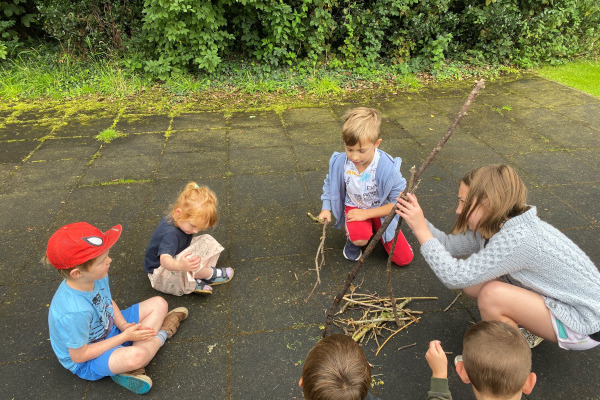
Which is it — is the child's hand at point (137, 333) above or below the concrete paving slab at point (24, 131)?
above

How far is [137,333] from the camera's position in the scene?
216cm

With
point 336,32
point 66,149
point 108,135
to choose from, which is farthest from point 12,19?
point 336,32

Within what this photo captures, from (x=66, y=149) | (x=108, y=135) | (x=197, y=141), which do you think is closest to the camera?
(x=66, y=149)

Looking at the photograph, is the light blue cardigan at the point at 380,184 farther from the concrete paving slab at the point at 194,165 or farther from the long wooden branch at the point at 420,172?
the concrete paving slab at the point at 194,165

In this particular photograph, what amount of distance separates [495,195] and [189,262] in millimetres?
1705

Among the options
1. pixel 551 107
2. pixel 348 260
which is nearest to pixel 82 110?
pixel 348 260

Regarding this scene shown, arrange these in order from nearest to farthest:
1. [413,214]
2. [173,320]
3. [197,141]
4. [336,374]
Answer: [336,374]
[413,214]
[173,320]
[197,141]

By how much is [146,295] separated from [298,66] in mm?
5647

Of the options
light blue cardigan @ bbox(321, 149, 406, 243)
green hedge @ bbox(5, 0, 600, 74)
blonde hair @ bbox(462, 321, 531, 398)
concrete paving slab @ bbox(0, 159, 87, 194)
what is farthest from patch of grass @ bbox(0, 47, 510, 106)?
blonde hair @ bbox(462, 321, 531, 398)

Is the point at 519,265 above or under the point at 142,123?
above

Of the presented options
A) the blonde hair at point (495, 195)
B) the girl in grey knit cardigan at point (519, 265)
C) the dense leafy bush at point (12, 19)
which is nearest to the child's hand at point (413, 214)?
the girl in grey knit cardigan at point (519, 265)

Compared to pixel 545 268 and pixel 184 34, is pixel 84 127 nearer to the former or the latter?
pixel 184 34

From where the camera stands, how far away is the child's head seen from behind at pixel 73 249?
77.4 inches

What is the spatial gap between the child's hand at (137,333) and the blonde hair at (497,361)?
5.02 ft
